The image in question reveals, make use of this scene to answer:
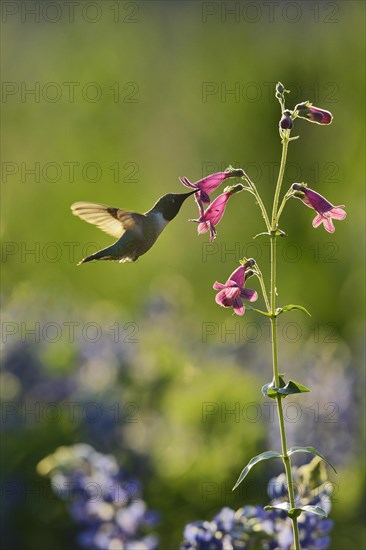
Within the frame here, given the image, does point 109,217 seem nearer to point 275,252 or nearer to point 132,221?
point 132,221

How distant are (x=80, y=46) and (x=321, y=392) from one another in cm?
528

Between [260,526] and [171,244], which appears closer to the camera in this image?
[260,526]

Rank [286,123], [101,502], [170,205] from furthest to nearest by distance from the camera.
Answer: [101,502] < [170,205] < [286,123]

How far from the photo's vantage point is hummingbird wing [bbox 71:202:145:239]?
73.8 inches

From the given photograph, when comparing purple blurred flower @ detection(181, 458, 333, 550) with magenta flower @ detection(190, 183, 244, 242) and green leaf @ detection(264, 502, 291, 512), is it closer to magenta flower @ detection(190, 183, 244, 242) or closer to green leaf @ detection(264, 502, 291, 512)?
green leaf @ detection(264, 502, 291, 512)

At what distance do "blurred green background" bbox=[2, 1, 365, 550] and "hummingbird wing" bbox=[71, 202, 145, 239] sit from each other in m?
1.84

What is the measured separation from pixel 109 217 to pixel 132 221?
0.09 m

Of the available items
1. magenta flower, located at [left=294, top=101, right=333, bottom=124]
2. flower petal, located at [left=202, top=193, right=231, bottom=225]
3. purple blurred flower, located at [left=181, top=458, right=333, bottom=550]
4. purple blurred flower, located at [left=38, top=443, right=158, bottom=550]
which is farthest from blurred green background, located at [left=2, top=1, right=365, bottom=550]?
magenta flower, located at [left=294, top=101, right=333, bottom=124]

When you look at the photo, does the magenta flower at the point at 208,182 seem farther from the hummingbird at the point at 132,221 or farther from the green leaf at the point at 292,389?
the green leaf at the point at 292,389

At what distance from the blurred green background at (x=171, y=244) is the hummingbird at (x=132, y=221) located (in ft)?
6.15

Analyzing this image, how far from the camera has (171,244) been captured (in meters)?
7.48

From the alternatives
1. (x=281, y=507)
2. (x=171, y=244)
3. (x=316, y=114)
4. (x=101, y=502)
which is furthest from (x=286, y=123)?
(x=171, y=244)

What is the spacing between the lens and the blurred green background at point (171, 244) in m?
3.86

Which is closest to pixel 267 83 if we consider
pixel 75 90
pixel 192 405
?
pixel 75 90
